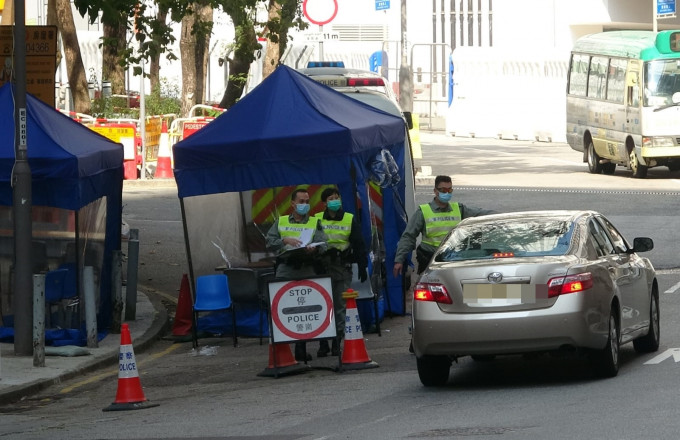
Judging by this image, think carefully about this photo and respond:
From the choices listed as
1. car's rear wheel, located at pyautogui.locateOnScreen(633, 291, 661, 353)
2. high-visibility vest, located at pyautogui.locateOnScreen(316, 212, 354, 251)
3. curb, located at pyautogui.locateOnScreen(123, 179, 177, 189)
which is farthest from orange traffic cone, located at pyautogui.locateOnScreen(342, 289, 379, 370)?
curb, located at pyautogui.locateOnScreen(123, 179, 177, 189)

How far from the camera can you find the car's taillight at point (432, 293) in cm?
1150

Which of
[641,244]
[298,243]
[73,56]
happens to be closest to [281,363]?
[298,243]

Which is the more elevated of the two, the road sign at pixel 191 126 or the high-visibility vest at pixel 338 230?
the road sign at pixel 191 126

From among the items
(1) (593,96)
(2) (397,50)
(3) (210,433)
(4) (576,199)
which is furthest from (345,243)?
(2) (397,50)

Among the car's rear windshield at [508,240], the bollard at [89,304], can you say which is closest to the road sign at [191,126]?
the bollard at [89,304]

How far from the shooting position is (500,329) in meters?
11.3

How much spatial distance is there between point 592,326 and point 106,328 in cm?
719

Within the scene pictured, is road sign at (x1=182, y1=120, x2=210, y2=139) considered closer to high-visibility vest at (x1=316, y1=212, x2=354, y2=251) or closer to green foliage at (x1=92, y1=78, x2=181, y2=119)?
green foliage at (x1=92, y1=78, x2=181, y2=119)

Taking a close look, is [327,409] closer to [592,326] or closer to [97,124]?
[592,326]

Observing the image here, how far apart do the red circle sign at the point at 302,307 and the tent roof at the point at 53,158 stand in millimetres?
3068

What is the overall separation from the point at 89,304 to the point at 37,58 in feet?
9.87

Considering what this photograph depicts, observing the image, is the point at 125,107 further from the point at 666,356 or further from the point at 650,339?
the point at 666,356

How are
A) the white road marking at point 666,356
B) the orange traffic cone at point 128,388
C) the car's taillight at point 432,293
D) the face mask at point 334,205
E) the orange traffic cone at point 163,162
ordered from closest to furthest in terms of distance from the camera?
1. the car's taillight at point 432,293
2. the orange traffic cone at point 128,388
3. the white road marking at point 666,356
4. the face mask at point 334,205
5. the orange traffic cone at point 163,162

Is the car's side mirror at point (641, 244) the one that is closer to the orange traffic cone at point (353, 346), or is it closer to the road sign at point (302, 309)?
the orange traffic cone at point (353, 346)
